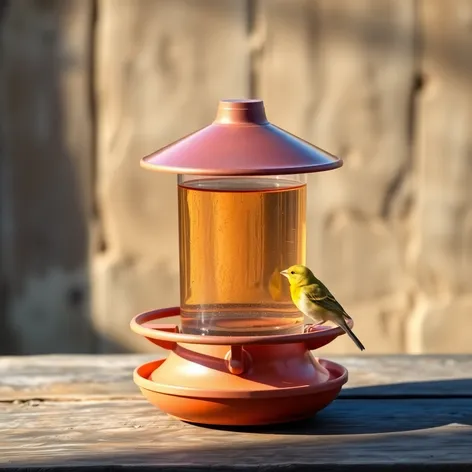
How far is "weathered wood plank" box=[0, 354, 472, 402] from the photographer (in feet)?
6.83

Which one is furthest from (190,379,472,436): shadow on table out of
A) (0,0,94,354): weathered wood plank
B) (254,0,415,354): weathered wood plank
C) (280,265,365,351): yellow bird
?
(0,0,94,354): weathered wood plank

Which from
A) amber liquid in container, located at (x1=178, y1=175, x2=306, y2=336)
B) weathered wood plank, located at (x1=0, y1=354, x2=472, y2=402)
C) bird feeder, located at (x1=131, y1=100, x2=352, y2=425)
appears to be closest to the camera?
bird feeder, located at (x1=131, y1=100, x2=352, y2=425)

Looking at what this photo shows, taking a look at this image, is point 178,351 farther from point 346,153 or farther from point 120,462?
point 346,153

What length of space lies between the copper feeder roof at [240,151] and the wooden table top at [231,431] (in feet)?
1.31

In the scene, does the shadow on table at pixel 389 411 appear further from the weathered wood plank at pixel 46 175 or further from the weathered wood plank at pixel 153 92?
the weathered wood plank at pixel 46 175

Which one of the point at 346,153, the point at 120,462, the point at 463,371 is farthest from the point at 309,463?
the point at 346,153

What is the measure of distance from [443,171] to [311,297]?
5.98 ft

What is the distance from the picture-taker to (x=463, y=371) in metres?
2.24

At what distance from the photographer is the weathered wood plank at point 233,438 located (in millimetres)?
1662

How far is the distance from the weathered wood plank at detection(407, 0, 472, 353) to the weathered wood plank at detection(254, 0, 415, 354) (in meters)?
0.05

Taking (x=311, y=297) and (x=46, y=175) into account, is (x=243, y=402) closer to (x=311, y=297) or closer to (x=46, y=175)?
(x=311, y=297)

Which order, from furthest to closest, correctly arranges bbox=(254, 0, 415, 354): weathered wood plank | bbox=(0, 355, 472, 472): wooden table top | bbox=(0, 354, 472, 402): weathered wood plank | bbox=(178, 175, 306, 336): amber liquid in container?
bbox=(254, 0, 415, 354): weathered wood plank → bbox=(0, 354, 472, 402): weathered wood plank → bbox=(178, 175, 306, 336): amber liquid in container → bbox=(0, 355, 472, 472): wooden table top

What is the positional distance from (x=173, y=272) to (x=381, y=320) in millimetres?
662

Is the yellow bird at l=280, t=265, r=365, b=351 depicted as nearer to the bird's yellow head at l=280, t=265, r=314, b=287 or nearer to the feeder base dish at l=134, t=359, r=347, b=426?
the bird's yellow head at l=280, t=265, r=314, b=287
